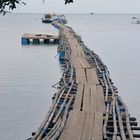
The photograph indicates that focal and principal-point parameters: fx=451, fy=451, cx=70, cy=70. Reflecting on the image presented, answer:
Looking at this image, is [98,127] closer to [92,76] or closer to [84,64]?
[92,76]

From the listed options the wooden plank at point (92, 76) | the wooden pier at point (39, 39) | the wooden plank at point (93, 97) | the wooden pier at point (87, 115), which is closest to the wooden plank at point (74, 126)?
the wooden pier at point (87, 115)

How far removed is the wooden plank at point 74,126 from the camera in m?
12.8

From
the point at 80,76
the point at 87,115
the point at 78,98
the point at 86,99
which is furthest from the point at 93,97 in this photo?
the point at 80,76

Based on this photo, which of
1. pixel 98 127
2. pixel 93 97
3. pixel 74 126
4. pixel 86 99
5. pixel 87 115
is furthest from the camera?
pixel 93 97

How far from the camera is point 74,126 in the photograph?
1373cm

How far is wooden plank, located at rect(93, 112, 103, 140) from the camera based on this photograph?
501 inches

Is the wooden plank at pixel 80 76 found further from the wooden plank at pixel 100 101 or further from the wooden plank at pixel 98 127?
the wooden plank at pixel 98 127

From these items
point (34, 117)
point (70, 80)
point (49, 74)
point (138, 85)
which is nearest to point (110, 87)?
point (70, 80)

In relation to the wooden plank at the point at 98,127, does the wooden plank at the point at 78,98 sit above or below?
below

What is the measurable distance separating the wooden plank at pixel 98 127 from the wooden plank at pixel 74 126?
410 millimetres

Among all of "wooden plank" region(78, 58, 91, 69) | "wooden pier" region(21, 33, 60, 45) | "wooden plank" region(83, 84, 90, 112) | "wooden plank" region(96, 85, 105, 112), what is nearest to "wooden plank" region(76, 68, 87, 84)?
"wooden plank" region(78, 58, 91, 69)

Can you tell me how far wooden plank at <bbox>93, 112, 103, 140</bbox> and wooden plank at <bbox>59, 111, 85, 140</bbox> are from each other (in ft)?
1.34

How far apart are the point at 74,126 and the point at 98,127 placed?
737 millimetres

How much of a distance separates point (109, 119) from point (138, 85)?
16.9 metres
